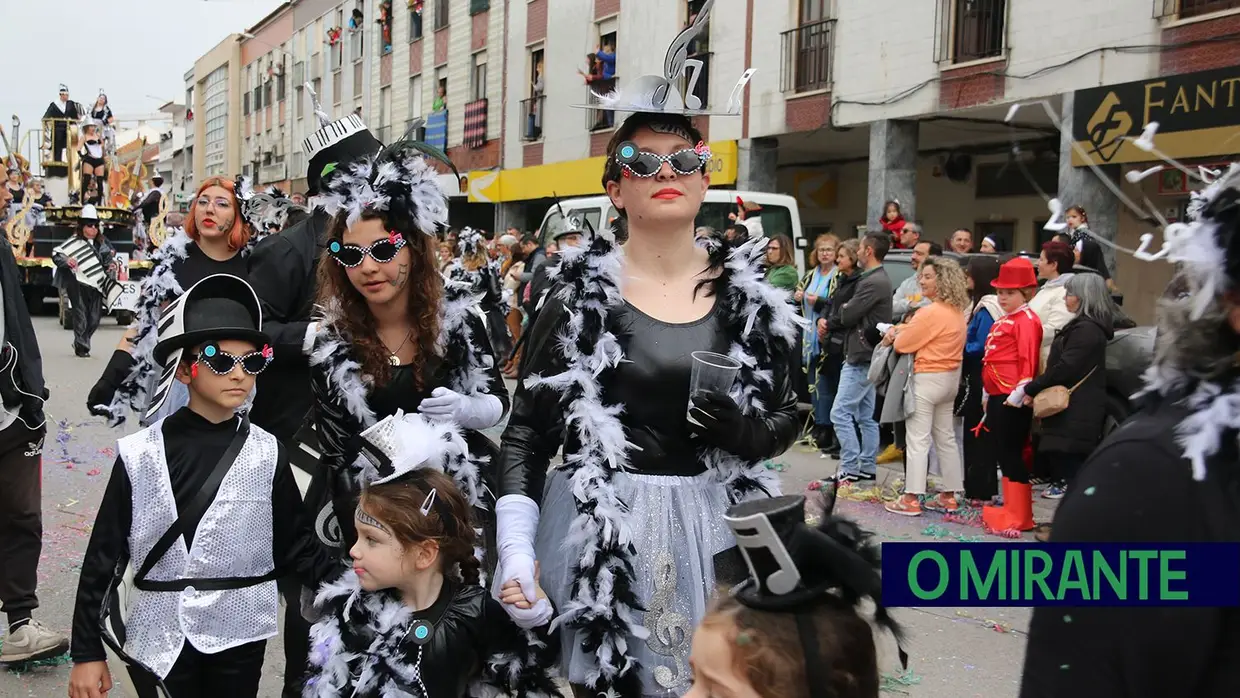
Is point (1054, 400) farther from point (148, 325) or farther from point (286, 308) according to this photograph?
point (148, 325)

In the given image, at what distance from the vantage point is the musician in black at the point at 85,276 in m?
14.5

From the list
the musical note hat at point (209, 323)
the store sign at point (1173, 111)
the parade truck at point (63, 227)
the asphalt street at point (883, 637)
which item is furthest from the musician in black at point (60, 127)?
the musical note hat at point (209, 323)

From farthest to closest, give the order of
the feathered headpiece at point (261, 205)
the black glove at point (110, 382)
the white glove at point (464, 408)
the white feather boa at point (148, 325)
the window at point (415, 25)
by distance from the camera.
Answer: the window at point (415, 25)
the feathered headpiece at point (261, 205)
the white feather boa at point (148, 325)
the black glove at point (110, 382)
the white glove at point (464, 408)

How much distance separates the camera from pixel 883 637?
167 cm

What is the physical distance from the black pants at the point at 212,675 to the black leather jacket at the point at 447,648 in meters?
0.27

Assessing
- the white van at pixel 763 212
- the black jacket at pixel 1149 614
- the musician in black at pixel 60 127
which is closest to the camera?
the black jacket at pixel 1149 614

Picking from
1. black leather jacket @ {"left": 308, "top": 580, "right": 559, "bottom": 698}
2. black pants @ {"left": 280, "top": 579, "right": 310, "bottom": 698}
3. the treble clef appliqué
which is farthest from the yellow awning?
the treble clef appliqué

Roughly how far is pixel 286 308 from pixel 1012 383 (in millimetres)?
4728

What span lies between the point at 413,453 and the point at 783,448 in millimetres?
891

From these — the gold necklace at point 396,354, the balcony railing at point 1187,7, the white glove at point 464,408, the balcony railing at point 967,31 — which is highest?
the balcony railing at point 967,31

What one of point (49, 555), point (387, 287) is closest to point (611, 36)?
point (49, 555)

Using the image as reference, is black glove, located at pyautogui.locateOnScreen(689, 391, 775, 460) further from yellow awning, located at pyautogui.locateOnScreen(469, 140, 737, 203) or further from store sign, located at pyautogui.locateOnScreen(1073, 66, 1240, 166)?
yellow awning, located at pyautogui.locateOnScreen(469, 140, 737, 203)

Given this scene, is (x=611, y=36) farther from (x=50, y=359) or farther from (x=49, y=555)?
(x=49, y=555)

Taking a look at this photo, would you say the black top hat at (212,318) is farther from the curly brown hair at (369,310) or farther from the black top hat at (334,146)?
the black top hat at (334,146)
